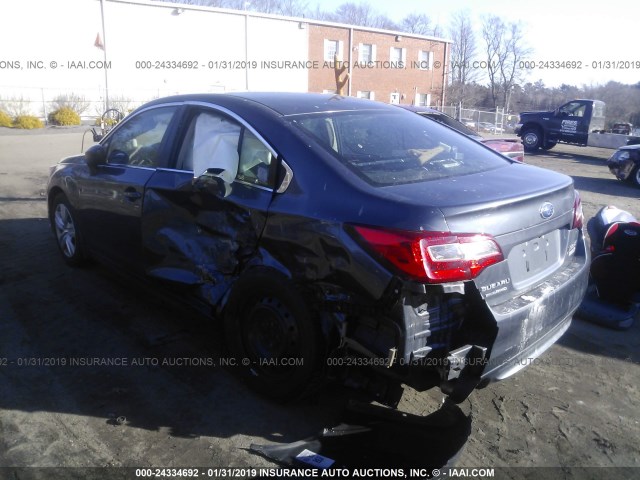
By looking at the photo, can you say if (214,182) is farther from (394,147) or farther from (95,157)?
(95,157)

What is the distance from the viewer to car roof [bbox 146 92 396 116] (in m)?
3.61

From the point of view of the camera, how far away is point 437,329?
270cm

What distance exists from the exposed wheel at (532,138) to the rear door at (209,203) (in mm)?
21453

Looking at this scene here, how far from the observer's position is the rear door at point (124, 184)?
4.20 metres

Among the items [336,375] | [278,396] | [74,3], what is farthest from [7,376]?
[74,3]

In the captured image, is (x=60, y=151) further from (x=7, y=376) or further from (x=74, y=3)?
(x=74, y=3)

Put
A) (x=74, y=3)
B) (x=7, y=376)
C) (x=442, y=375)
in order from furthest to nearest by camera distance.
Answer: (x=74, y=3), (x=7, y=376), (x=442, y=375)

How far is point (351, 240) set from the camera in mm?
2760

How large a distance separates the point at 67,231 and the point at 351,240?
12.4ft

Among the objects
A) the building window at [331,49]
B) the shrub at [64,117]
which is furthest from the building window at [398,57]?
the shrub at [64,117]

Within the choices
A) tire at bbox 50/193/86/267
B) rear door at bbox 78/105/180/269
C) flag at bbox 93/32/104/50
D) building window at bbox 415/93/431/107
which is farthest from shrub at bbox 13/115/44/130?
building window at bbox 415/93/431/107

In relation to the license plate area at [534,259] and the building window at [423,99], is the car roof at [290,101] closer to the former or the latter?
the license plate area at [534,259]

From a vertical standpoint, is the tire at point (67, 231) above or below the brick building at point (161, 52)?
below

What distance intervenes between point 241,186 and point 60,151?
14.1 meters
